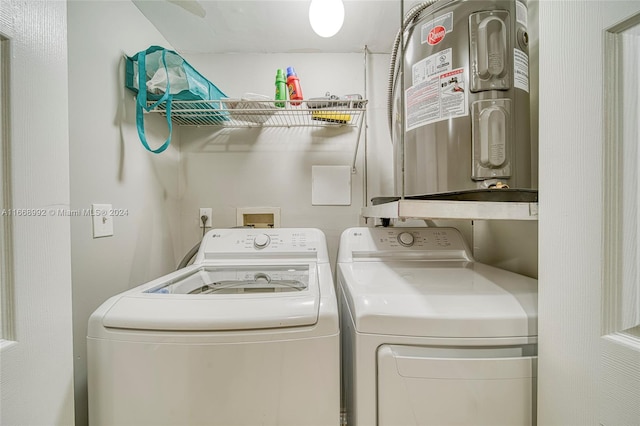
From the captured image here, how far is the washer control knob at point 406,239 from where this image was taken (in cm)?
122

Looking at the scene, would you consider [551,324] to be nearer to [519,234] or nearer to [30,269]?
[519,234]

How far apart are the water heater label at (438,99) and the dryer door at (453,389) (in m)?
0.68

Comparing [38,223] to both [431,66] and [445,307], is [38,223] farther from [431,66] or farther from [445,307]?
[431,66]

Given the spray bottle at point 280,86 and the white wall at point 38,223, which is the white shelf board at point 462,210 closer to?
the white wall at point 38,223

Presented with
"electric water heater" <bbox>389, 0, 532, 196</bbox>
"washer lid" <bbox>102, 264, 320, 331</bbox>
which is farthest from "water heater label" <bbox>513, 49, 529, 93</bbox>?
"washer lid" <bbox>102, 264, 320, 331</bbox>

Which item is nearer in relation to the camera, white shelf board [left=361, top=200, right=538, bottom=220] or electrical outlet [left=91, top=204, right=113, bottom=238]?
white shelf board [left=361, top=200, right=538, bottom=220]

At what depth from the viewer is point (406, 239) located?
1230 millimetres

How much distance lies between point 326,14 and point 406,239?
107 centimetres

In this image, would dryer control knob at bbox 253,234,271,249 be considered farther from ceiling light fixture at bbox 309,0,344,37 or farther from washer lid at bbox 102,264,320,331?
ceiling light fixture at bbox 309,0,344,37

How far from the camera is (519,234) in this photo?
→ 99cm

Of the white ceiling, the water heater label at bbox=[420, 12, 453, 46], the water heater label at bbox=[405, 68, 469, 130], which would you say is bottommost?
the water heater label at bbox=[405, 68, 469, 130]

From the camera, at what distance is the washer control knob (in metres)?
1.22

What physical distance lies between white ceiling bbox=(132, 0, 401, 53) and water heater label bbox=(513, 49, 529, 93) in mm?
770

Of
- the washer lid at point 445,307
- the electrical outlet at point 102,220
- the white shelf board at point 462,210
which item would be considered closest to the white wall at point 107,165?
the electrical outlet at point 102,220
